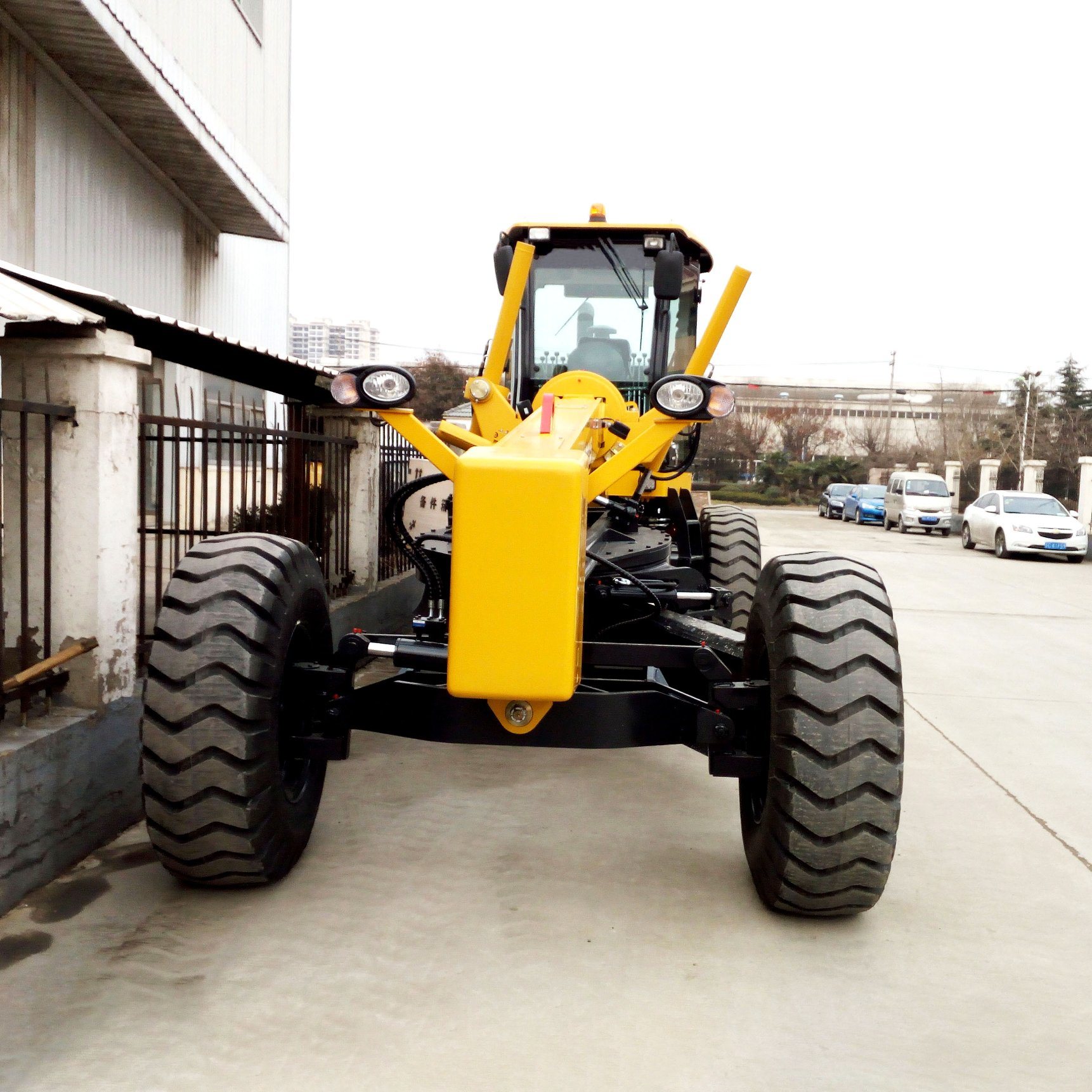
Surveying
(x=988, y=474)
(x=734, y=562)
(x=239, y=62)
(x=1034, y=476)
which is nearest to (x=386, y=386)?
(x=734, y=562)

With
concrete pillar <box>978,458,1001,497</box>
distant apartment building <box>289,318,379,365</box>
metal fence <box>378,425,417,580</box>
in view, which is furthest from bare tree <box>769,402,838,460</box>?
metal fence <box>378,425,417,580</box>

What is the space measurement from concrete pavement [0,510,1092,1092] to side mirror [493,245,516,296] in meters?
2.84

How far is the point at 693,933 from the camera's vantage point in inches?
146

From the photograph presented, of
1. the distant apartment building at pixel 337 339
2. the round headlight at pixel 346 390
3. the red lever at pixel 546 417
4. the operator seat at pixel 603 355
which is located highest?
the distant apartment building at pixel 337 339

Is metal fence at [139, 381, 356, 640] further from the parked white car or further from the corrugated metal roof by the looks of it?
the parked white car

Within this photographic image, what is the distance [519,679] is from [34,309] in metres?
2.11

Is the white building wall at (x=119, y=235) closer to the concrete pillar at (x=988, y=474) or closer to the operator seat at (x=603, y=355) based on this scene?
the operator seat at (x=603, y=355)

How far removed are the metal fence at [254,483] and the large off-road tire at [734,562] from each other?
278 centimetres

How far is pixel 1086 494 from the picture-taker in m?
27.5

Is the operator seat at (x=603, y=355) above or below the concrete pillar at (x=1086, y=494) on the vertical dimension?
above

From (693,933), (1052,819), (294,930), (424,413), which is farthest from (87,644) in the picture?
(424,413)

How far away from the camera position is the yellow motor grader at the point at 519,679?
332 centimetres

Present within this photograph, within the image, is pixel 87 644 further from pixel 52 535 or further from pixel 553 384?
pixel 553 384

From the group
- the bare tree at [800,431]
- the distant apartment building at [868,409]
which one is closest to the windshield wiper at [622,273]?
the distant apartment building at [868,409]
